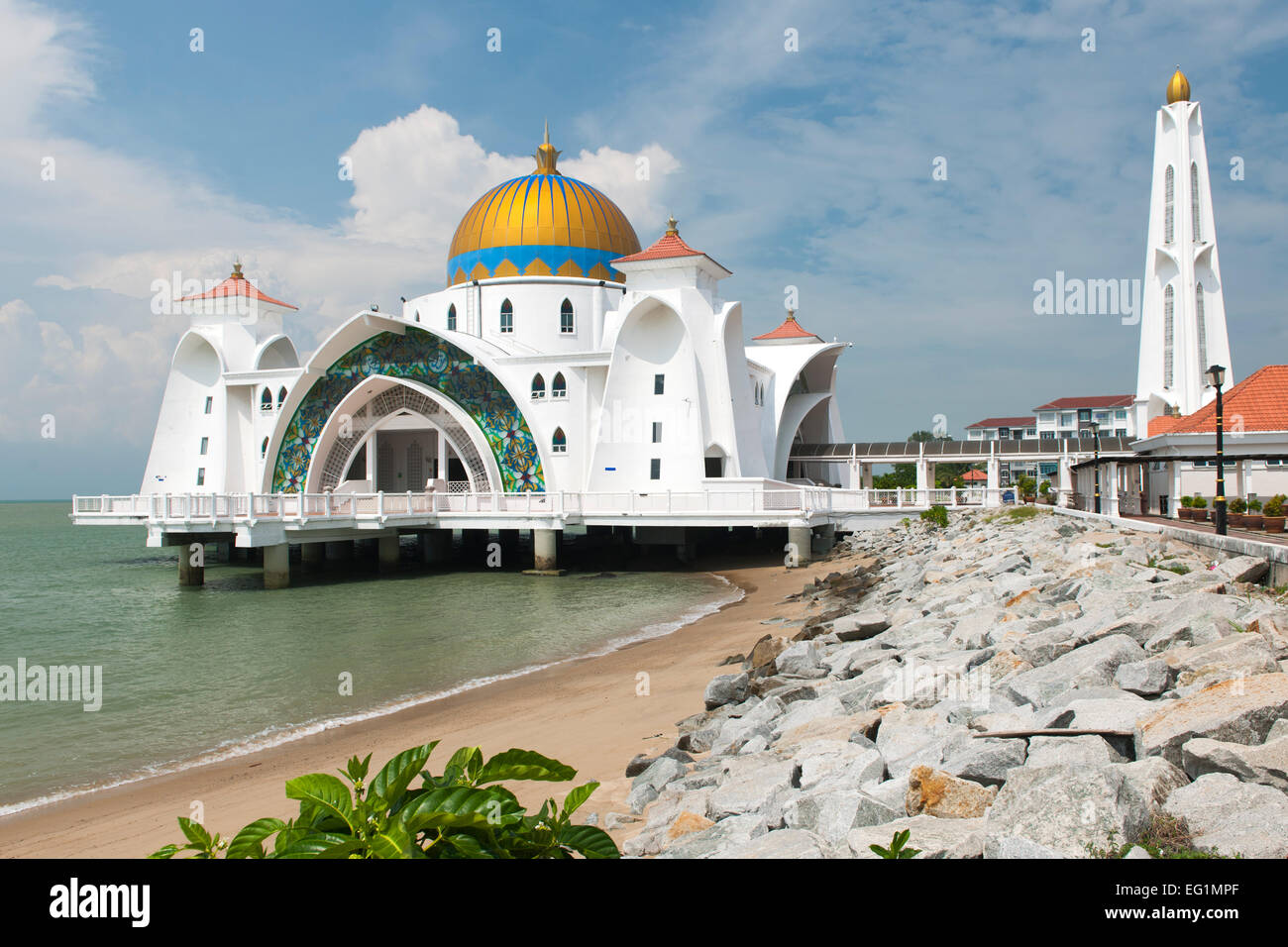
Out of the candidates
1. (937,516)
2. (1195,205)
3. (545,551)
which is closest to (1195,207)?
(1195,205)

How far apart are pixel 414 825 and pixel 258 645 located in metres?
16.1

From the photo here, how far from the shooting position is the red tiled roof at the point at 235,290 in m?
35.6

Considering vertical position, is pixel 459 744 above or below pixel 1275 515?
below

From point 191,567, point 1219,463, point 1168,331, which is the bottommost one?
point 191,567

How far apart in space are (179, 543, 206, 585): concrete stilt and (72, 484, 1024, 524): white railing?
5.38ft

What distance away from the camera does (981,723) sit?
5129 mm

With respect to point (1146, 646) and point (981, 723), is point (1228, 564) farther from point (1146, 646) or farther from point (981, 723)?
point (981, 723)

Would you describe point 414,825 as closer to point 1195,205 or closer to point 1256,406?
point 1256,406

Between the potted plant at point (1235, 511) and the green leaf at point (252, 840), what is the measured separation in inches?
684

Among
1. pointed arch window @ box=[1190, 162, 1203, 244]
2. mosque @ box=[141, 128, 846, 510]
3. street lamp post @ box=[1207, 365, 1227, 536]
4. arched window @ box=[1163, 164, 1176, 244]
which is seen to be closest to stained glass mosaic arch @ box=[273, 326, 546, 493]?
mosque @ box=[141, 128, 846, 510]

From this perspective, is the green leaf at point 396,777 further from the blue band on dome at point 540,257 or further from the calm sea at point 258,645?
the blue band on dome at point 540,257

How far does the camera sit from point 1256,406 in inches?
821
